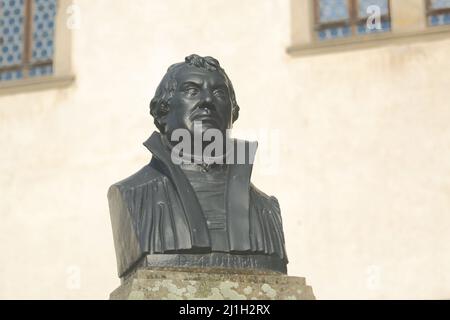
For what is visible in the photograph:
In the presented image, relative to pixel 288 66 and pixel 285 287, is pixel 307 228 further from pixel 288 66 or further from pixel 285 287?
pixel 285 287

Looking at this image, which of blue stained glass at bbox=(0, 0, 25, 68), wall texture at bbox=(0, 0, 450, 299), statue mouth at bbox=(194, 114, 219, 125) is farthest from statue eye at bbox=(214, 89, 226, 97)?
blue stained glass at bbox=(0, 0, 25, 68)

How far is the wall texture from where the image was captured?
1164 cm

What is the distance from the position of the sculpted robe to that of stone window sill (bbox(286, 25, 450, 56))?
7.21 m

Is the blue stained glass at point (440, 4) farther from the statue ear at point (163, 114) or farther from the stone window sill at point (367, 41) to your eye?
the statue ear at point (163, 114)

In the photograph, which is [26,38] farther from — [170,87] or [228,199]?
[228,199]

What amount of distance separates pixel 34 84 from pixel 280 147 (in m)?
2.70

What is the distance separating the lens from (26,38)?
45.3 feet

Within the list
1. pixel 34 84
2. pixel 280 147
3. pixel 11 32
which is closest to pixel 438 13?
pixel 280 147

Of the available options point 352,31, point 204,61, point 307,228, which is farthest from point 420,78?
point 204,61

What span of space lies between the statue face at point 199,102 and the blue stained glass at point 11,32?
8.49 metres

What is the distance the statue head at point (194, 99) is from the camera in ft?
17.5

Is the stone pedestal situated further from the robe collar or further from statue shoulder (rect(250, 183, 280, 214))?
statue shoulder (rect(250, 183, 280, 214))

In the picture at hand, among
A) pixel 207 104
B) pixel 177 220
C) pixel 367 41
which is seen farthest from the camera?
pixel 367 41

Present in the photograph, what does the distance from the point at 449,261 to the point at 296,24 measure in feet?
9.21
